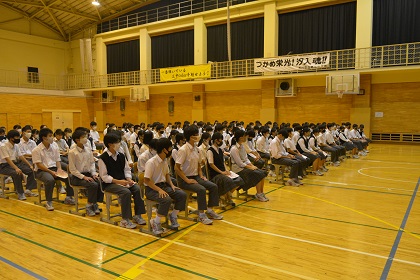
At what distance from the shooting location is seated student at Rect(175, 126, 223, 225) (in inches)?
233

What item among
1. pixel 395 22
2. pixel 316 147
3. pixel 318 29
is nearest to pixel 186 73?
pixel 318 29

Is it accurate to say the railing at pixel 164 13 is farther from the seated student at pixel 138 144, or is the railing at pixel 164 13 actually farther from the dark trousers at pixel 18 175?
the dark trousers at pixel 18 175

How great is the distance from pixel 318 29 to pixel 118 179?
708 inches

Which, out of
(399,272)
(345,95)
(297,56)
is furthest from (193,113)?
(399,272)

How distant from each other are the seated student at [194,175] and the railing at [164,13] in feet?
60.9

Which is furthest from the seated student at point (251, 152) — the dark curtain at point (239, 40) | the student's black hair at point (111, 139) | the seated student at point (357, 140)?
the dark curtain at point (239, 40)

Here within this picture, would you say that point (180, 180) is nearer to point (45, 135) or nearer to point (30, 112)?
point (45, 135)

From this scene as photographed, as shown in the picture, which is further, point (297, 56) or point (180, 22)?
point (180, 22)

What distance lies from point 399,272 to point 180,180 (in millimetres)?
3598

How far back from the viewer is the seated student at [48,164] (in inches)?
271

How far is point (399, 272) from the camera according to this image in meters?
4.13

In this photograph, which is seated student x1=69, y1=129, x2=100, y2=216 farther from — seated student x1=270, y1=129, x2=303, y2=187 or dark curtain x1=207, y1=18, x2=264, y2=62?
dark curtain x1=207, y1=18, x2=264, y2=62

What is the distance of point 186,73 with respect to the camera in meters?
22.8

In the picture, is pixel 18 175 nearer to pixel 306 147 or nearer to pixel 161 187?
pixel 161 187
